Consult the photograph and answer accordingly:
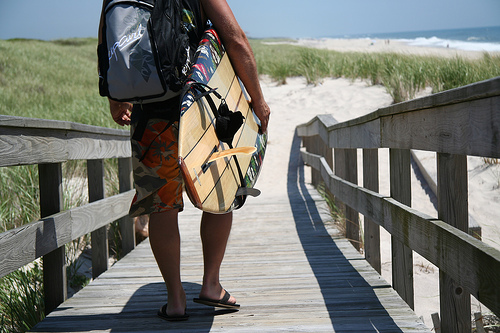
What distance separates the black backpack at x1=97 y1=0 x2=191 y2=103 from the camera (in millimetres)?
1675

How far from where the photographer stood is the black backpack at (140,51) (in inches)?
Answer: 65.9

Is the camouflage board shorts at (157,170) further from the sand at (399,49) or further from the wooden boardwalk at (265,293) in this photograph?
the sand at (399,49)

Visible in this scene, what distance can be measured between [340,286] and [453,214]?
102cm

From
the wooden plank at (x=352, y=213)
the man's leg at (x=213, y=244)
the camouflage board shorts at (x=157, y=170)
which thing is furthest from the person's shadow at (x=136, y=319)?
the wooden plank at (x=352, y=213)

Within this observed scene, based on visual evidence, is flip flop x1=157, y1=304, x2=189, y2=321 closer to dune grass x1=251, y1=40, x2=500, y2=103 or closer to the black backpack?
the black backpack

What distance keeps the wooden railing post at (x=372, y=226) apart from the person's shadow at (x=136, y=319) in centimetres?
108

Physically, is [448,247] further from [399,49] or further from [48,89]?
[399,49]

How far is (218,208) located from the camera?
176 cm

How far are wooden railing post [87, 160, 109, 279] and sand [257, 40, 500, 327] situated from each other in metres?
1.94

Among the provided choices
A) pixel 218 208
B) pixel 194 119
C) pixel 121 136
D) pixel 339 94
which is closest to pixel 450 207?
pixel 218 208

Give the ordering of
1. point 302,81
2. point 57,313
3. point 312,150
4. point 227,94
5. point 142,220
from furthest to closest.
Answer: point 302,81 → point 312,150 → point 142,220 → point 57,313 → point 227,94

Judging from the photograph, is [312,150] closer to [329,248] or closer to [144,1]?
[329,248]

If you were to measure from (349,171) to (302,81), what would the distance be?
927 cm

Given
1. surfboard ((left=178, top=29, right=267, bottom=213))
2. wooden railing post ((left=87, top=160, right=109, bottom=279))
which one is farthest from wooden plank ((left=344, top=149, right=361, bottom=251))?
wooden railing post ((left=87, top=160, right=109, bottom=279))
